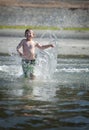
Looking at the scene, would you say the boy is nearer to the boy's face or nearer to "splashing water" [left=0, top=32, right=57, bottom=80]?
the boy's face

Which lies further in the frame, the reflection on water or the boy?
the boy

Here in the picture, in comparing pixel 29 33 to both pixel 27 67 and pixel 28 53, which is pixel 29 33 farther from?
pixel 27 67

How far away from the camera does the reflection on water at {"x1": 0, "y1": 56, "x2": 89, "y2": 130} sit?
8.51m

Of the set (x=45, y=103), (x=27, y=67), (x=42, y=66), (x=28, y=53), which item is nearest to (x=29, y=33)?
(x=28, y=53)

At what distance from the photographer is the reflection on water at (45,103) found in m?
8.51

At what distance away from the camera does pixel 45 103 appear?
10344 millimetres

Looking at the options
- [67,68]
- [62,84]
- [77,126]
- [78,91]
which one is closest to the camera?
[77,126]

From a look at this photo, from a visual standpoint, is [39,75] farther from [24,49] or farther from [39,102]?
[39,102]

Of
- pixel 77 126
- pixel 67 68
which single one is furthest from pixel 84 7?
pixel 77 126

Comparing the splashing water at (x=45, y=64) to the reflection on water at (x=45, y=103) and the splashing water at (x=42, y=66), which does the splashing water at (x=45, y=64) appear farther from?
the reflection on water at (x=45, y=103)

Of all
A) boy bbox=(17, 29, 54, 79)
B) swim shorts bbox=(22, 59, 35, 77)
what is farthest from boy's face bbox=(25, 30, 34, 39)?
swim shorts bbox=(22, 59, 35, 77)

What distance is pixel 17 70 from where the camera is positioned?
54.9ft

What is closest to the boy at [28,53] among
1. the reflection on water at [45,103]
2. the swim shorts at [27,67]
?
the swim shorts at [27,67]

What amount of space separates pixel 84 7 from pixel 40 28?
5089 millimetres
